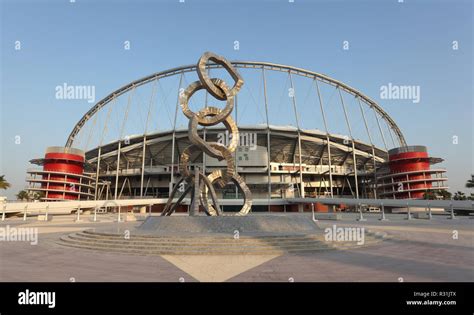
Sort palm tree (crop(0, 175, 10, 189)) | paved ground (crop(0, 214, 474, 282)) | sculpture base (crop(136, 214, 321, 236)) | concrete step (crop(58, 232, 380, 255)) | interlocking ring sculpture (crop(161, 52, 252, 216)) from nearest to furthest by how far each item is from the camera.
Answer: paved ground (crop(0, 214, 474, 282)) < concrete step (crop(58, 232, 380, 255)) < sculpture base (crop(136, 214, 321, 236)) < interlocking ring sculpture (crop(161, 52, 252, 216)) < palm tree (crop(0, 175, 10, 189))

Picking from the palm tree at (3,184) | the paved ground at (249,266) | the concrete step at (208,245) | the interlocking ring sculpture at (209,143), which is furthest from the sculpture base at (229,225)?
the palm tree at (3,184)

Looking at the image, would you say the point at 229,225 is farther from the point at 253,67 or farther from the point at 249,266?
the point at 253,67

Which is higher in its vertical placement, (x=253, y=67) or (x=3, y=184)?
(x=253, y=67)

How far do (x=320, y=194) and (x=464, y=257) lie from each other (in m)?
65.4

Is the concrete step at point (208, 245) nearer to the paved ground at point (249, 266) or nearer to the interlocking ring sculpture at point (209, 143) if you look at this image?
the paved ground at point (249, 266)

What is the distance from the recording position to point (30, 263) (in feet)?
31.6

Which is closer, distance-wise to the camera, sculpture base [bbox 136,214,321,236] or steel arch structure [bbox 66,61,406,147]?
sculpture base [bbox 136,214,321,236]

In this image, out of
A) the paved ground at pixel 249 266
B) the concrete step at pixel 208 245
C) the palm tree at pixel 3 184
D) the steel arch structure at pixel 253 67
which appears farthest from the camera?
the steel arch structure at pixel 253 67

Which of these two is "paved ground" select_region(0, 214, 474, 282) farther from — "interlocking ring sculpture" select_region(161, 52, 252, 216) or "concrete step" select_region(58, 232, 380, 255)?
"interlocking ring sculpture" select_region(161, 52, 252, 216)

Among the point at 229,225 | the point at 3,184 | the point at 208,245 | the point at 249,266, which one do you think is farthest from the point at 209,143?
the point at 3,184

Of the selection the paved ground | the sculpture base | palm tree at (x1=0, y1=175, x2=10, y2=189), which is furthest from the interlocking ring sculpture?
palm tree at (x1=0, y1=175, x2=10, y2=189)

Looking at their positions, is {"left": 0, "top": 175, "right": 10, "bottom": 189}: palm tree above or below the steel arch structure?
below
